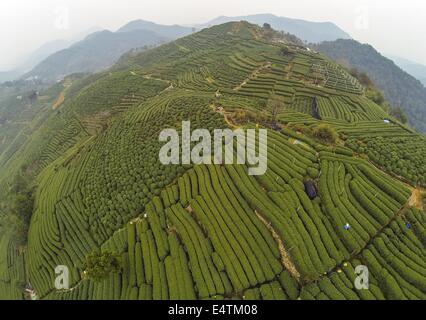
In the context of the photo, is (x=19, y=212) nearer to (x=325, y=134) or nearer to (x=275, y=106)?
(x=275, y=106)

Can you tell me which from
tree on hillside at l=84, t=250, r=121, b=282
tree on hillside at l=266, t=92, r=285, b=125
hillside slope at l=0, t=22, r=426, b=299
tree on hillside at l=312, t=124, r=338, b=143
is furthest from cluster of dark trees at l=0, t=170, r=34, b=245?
tree on hillside at l=312, t=124, r=338, b=143

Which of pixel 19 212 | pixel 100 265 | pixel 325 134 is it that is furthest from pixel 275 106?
pixel 19 212

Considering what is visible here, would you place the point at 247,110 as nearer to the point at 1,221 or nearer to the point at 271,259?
the point at 271,259

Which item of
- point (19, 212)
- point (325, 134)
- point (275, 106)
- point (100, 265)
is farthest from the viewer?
point (275, 106)

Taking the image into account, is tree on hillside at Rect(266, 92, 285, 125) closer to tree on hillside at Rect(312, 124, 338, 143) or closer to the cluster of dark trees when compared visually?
tree on hillside at Rect(312, 124, 338, 143)

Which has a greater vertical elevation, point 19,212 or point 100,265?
point 100,265

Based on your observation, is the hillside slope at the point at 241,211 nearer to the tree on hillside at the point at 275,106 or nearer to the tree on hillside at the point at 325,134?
the tree on hillside at the point at 325,134

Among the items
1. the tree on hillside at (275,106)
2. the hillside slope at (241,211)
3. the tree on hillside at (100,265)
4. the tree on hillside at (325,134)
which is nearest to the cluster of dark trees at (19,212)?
the hillside slope at (241,211)
